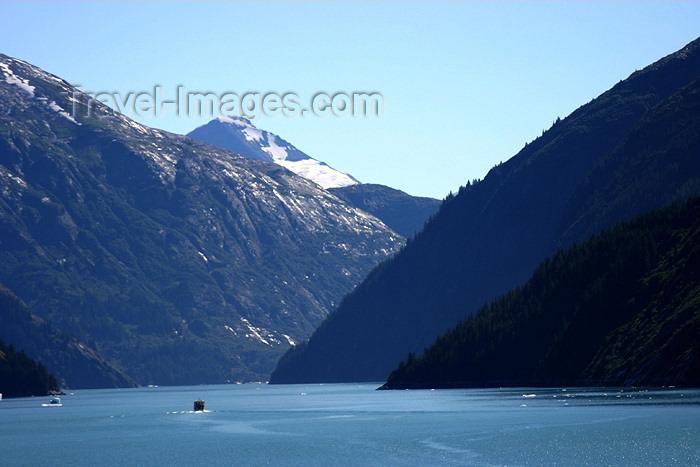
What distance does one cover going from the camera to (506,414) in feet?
533

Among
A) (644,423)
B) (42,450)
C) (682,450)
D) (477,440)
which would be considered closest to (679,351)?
(644,423)

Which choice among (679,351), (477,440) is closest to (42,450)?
(477,440)

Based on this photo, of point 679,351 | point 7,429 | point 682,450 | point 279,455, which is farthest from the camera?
point 679,351

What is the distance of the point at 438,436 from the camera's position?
131 meters

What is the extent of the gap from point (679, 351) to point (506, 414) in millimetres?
45921

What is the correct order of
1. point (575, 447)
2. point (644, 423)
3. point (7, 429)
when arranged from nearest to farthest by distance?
point (575, 447) → point (644, 423) → point (7, 429)

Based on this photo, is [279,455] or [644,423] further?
[644,423]

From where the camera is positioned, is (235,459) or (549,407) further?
(549,407)

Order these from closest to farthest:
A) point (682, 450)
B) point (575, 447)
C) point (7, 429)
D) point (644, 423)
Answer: point (682, 450) < point (575, 447) < point (644, 423) < point (7, 429)

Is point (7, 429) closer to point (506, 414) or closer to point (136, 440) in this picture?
point (136, 440)

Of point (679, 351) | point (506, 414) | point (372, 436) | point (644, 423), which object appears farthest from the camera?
point (679, 351)

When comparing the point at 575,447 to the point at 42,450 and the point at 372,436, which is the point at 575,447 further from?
the point at 42,450

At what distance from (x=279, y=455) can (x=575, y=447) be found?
30.5 meters

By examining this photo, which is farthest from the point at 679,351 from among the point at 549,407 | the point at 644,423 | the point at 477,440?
the point at 477,440
